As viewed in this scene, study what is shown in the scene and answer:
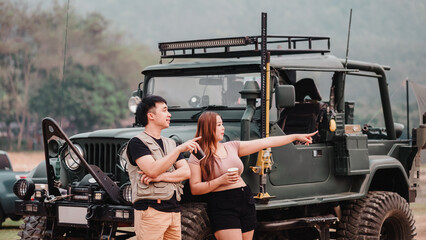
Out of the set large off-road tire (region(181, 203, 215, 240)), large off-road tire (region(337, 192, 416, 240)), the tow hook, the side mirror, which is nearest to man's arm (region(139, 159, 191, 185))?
large off-road tire (region(181, 203, 215, 240))

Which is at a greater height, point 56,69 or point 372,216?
point 56,69

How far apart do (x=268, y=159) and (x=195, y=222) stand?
41.8 inches

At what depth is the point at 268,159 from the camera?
812cm

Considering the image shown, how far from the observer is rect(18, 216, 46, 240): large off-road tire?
332 inches

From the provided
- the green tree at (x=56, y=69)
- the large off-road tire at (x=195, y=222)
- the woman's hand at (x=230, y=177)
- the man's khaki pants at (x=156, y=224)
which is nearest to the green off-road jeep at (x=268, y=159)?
the large off-road tire at (x=195, y=222)

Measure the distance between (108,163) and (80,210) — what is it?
0.59 metres

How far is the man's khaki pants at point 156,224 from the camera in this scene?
6352mm

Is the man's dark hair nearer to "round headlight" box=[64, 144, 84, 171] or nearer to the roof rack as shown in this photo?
"round headlight" box=[64, 144, 84, 171]

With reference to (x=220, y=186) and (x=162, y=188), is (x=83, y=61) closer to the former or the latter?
(x=220, y=186)

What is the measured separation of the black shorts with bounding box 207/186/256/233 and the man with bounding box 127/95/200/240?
0.64 meters

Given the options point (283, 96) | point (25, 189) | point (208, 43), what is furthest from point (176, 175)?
point (208, 43)

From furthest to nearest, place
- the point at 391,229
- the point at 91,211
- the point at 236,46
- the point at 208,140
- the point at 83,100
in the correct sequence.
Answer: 1. the point at 83,100
2. the point at 391,229
3. the point at 236,46
4. the point at 91,211
5. the point at 208,140

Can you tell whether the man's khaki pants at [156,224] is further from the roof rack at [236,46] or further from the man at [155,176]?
the roof rack at [236,46]

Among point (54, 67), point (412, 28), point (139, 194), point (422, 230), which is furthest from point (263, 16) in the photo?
point (412, 28)
